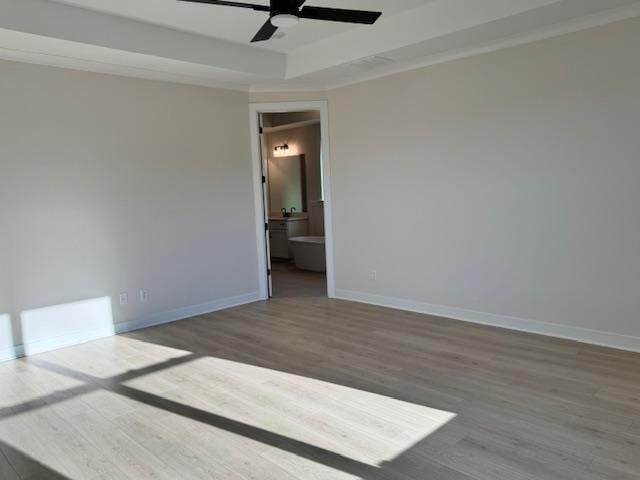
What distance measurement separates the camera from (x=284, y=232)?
358 inches

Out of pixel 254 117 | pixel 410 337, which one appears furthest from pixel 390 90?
pixel 410 337

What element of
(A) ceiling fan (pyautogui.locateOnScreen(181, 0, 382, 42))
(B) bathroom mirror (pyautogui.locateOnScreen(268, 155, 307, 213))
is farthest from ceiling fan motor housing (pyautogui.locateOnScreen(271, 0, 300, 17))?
(B) bathroom mirror (pyautogui.locateOnScreen(268, 155, 307, 213))

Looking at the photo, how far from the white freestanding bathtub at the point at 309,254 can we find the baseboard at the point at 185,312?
2071 mm

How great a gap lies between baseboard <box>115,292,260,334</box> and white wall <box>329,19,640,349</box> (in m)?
1.47

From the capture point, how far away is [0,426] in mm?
2922

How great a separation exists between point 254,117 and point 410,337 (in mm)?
3343

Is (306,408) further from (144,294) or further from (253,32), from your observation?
(253,32)

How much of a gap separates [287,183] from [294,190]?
0.79ft

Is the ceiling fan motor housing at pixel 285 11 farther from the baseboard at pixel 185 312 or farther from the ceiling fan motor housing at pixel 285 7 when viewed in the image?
the baseboard at pixel 185 312

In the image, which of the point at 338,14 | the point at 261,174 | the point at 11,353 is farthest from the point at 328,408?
the point at 261,174

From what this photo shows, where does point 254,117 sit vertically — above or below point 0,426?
above

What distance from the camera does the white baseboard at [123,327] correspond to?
424 centimetres

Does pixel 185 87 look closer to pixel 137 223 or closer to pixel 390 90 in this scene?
pixel 137 223

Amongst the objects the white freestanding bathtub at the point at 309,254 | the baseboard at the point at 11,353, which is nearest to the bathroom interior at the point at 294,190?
the white freestanding bathtub at the point at 309,254
